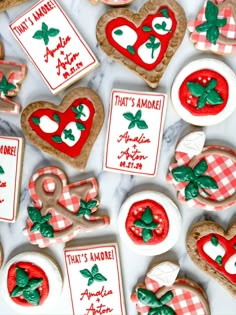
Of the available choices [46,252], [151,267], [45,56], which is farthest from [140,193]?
[45,56]

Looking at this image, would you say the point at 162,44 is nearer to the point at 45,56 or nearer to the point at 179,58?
the point at 179,58

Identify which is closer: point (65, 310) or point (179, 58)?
point (179, 58)

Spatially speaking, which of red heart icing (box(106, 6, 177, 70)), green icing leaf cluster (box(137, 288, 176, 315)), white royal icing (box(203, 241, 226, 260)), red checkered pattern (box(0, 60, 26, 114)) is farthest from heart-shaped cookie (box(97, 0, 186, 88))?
green icing leaf cluster (box(137, 288, 176, 315))

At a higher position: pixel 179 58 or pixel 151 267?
pixel 179 58

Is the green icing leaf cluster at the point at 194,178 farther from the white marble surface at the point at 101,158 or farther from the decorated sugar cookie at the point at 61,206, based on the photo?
the decorated sugar cookie at the point at 61,206

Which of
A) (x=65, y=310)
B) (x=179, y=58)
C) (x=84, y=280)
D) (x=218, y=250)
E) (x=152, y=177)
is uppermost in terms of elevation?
(x=179, y=58)
